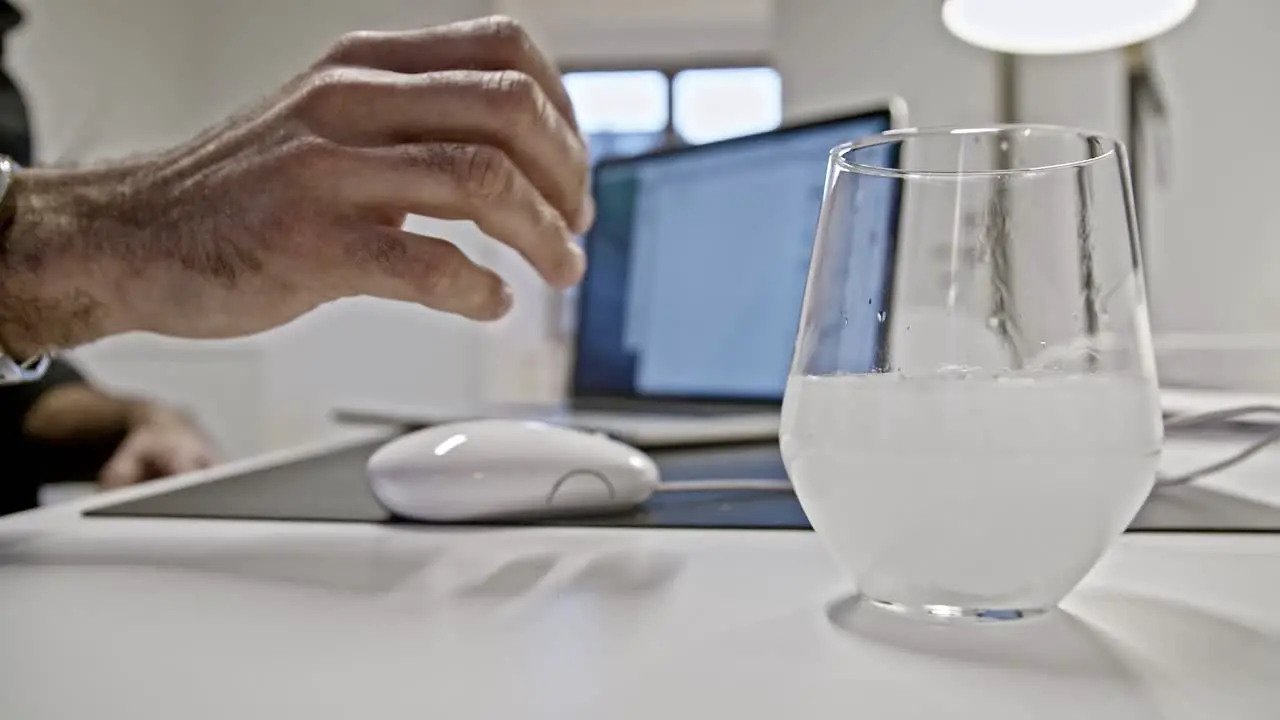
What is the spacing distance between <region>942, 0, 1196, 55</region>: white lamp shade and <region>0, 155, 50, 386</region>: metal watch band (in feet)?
2.00

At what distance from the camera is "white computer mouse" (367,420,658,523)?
439mm

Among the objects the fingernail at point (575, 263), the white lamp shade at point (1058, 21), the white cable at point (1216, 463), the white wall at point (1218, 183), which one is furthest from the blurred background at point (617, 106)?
the fingernail at point (575, 263)

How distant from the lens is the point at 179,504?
1.70ft

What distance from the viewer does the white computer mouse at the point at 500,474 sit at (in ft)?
1.44

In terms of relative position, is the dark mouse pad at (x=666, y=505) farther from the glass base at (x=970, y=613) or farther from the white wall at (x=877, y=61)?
the white wall at (x=877, y=61)

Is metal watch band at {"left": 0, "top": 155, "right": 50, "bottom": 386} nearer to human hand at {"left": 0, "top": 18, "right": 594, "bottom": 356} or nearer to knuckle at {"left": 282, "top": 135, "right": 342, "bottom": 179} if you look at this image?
human hand at {"left": 0, "top": 18, "right": 594, "bottom": 356}

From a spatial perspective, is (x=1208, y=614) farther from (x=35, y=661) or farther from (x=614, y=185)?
(x=614, y=185)

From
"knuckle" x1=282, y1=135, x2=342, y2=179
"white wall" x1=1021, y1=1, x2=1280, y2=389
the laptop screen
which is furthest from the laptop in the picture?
"white wall" x1=1021, y1=1, x2=1280, y2=389

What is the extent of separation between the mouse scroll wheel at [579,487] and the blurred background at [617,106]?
0.79 m

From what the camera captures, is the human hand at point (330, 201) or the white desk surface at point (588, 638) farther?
the human hand at point (330, 201)

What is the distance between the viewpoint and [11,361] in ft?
1.66

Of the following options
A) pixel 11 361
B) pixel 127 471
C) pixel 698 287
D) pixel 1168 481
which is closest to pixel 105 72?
pixel 127 471

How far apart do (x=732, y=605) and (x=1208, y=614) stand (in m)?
0.13

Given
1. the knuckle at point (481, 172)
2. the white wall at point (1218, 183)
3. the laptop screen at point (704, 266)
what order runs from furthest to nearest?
the white wall at point (1218, 183) < the laptop screen at point (704, 266) < the knuckle at point (481, 172)
